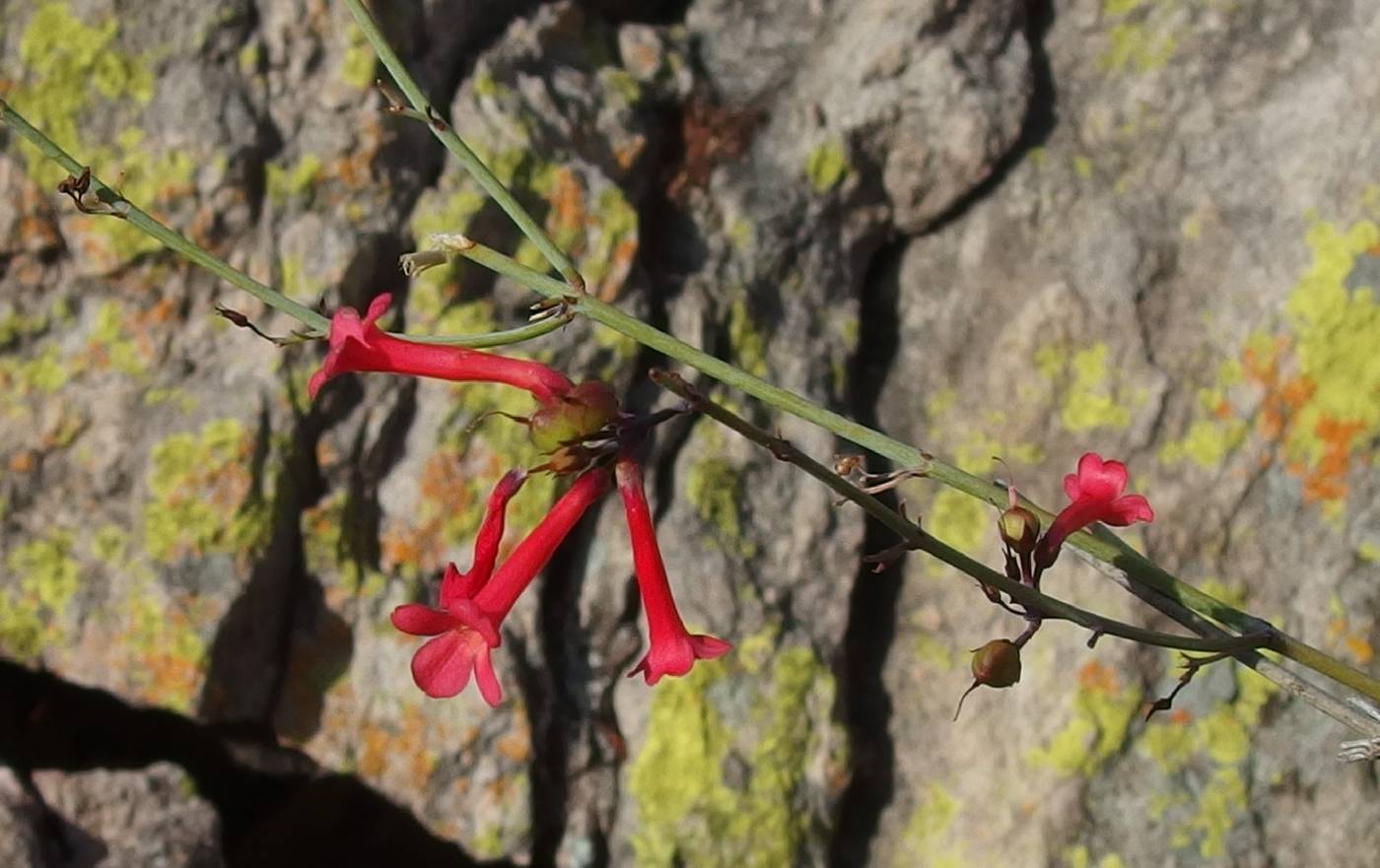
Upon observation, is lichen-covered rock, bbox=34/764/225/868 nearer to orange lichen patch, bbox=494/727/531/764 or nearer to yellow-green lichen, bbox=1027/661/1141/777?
orange lichen patch, bbox=494/727/531/764

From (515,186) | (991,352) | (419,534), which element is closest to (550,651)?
(419,534)

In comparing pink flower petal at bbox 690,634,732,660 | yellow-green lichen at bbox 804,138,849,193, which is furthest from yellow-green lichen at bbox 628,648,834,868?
pink flower petal at bbox 690,634,732,660

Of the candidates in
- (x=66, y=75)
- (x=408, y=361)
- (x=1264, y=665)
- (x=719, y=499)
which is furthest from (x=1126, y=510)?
(x=66, y=75)

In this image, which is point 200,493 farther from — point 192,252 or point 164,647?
point 192,252

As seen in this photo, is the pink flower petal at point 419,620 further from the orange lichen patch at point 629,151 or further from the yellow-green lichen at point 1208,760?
the yellow-green lichen at point 1208,760

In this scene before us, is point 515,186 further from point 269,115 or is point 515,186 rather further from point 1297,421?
point 1297,421

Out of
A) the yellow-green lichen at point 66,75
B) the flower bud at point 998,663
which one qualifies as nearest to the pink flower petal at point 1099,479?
the flower bud at point 998,663
